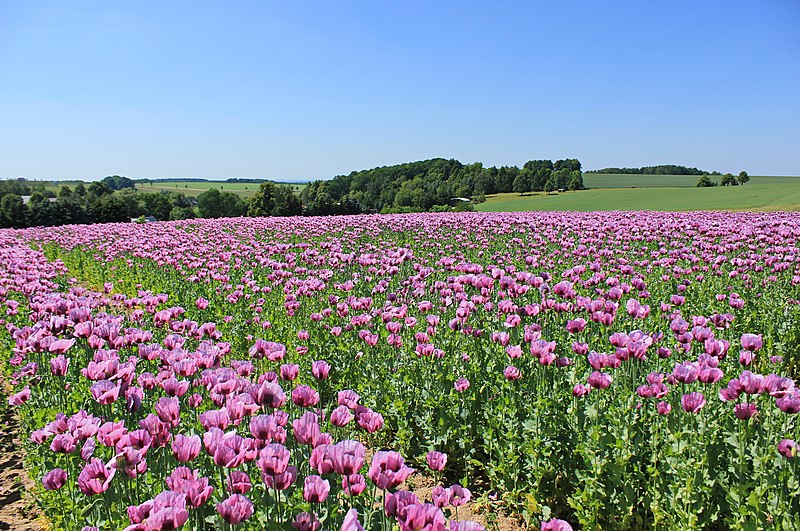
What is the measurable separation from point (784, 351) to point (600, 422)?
12.9 ft

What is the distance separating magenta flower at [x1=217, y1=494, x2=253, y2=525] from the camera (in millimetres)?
2502

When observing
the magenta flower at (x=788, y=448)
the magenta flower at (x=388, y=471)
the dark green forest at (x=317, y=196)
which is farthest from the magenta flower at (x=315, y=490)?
the dark green forest at (x=317, y=196)

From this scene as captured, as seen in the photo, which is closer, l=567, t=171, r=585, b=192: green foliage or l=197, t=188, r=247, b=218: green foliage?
l=197, t=188, r=247, b=218: green foliage

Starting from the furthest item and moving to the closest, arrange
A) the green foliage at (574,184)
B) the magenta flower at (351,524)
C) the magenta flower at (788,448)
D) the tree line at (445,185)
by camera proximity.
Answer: the green foliage at (574,184), the tree line at (445,185), the magenta flower at (788,448), the magenta flower at (351,524)

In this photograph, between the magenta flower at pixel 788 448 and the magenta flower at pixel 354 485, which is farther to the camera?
the magenta flower at pixel 788 448

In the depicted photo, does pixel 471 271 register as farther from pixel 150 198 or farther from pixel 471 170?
pixel 471 170

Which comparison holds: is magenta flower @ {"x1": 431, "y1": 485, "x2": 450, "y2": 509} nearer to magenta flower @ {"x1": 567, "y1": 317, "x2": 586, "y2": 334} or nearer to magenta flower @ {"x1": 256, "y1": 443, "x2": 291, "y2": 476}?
magenta flower @ {"x1": 256, "y1": 443, "x2": 291, "y2": 476}

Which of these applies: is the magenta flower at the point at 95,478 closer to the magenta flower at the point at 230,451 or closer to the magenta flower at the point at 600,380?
the magenta flower at the point at 230,451

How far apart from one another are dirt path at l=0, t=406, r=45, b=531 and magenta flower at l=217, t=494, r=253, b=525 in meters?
2.75

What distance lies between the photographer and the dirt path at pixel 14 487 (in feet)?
14.4

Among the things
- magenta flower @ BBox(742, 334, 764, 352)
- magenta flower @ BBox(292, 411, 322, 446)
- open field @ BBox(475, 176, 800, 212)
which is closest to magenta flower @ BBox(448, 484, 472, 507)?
magenta flower @ BBox(292, 411, 322, 446)

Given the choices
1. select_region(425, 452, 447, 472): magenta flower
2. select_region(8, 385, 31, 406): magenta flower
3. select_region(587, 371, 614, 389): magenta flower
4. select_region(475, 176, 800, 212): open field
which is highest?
select_region(475, 176, 800, 212): open field

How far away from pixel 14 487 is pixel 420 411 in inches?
144

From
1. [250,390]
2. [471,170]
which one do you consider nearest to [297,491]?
[250,390]
